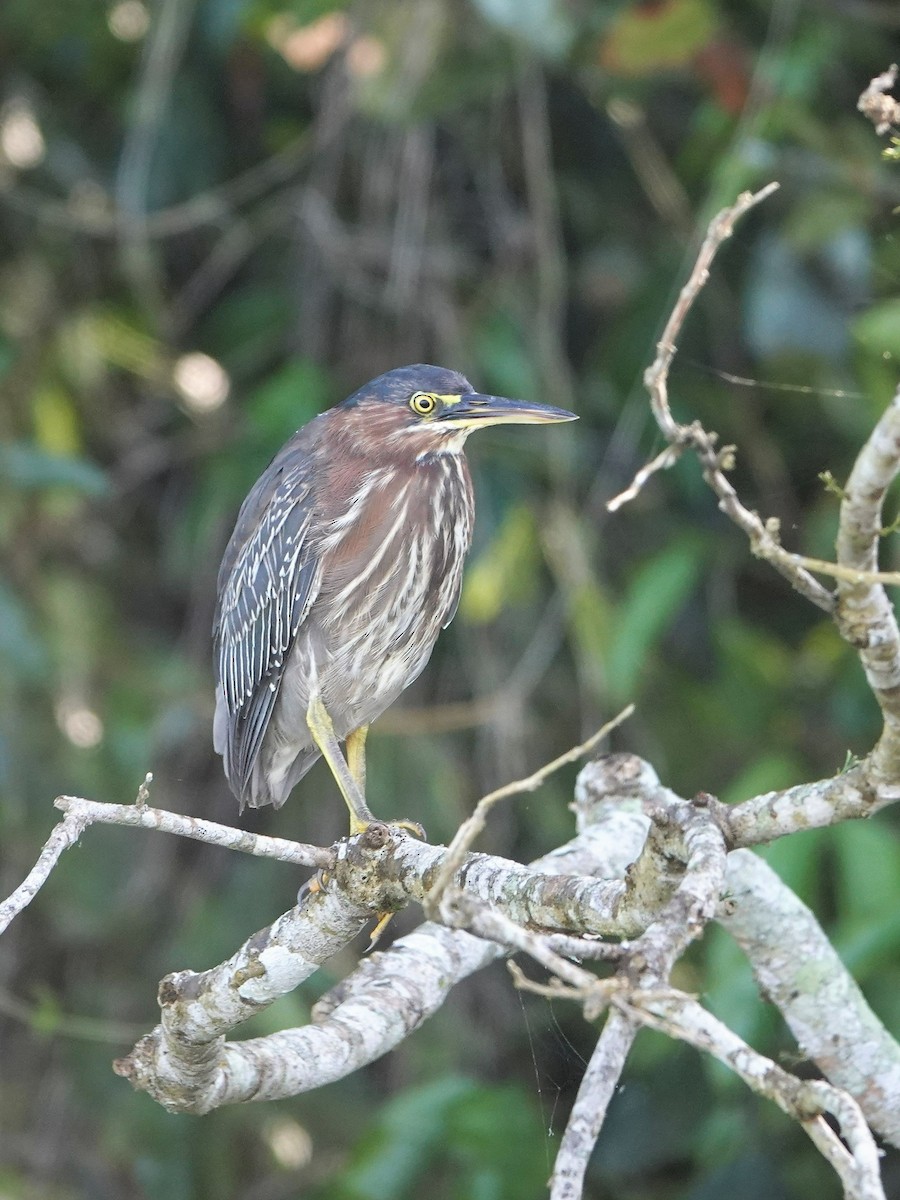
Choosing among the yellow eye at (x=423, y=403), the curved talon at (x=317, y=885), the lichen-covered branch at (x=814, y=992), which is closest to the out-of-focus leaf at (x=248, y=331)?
the yellow eye at (x=423, y=403)

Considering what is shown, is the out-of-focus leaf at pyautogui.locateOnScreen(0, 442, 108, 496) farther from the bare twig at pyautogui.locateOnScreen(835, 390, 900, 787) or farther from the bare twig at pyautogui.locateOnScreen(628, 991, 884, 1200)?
the bare twig at pyautogui.locateOnScreen(628, 991, 884, 1200)

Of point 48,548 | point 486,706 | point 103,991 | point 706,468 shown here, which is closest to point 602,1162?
point 486,706

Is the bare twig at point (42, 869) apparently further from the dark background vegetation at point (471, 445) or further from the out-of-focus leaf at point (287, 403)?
the out-of-focus leaf at point (287, 403)

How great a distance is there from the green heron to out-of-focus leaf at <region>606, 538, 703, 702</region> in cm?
73

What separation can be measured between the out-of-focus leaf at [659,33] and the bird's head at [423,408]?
133 cm

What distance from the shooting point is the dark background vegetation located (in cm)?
386

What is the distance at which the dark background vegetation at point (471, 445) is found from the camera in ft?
12.7

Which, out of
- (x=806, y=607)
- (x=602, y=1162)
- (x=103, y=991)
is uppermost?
(x=806, y=607)

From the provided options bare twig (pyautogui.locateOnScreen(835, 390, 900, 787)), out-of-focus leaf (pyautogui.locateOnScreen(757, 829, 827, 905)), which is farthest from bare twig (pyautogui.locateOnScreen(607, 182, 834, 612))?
out-of-focus leaf (pyautogui.locateOnScreen(757, 829, 827, 905))

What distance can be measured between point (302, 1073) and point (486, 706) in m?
2.05

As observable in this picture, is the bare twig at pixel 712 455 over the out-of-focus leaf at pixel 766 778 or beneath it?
beneath

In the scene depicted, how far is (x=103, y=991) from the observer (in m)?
4.47

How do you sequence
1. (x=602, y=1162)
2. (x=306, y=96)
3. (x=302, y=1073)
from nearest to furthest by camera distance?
1. (x=302, y=1073)
2. (x=602, y=1162)
3. (x=306, y=96)

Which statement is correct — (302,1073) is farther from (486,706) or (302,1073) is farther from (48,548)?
(48,548)
